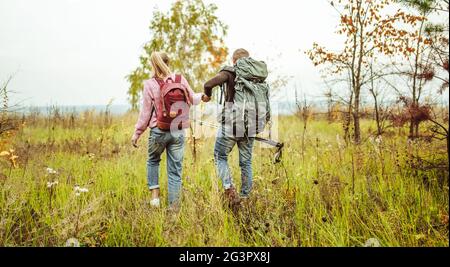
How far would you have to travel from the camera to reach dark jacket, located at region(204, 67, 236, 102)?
162 inches

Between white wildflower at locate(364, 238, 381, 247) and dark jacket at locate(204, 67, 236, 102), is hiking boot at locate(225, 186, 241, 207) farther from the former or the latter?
white wildflower at locate(364, 238, 381, 247)

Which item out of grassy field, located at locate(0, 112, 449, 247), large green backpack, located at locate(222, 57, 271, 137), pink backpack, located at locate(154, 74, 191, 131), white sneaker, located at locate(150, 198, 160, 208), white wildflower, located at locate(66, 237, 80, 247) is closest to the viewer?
white wildflower, located at locate(66, 237, 80, 247)

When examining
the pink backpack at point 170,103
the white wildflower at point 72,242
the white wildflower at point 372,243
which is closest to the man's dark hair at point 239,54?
the pink backpack at point 170,103

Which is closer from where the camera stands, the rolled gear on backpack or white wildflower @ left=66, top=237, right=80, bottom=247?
white wildflower @ left=66, top=237, right=80, bottom=247

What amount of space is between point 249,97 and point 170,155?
3.61 feet

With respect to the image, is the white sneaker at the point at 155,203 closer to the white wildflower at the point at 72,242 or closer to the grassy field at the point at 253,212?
the grassy field at the point at 253,212

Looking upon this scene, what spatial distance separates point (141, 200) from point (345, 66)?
4.97m

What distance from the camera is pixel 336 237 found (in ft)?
10.6

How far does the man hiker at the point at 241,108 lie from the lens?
4.11 metres

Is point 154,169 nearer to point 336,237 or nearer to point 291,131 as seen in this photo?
point 336,237

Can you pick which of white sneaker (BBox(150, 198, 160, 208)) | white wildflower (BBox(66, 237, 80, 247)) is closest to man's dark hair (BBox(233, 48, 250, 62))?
white sneaker (BBox(150, 198, 160, 208))

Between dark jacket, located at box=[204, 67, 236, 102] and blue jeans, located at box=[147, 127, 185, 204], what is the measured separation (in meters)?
0.60

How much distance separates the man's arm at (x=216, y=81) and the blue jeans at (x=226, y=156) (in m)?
0.51
